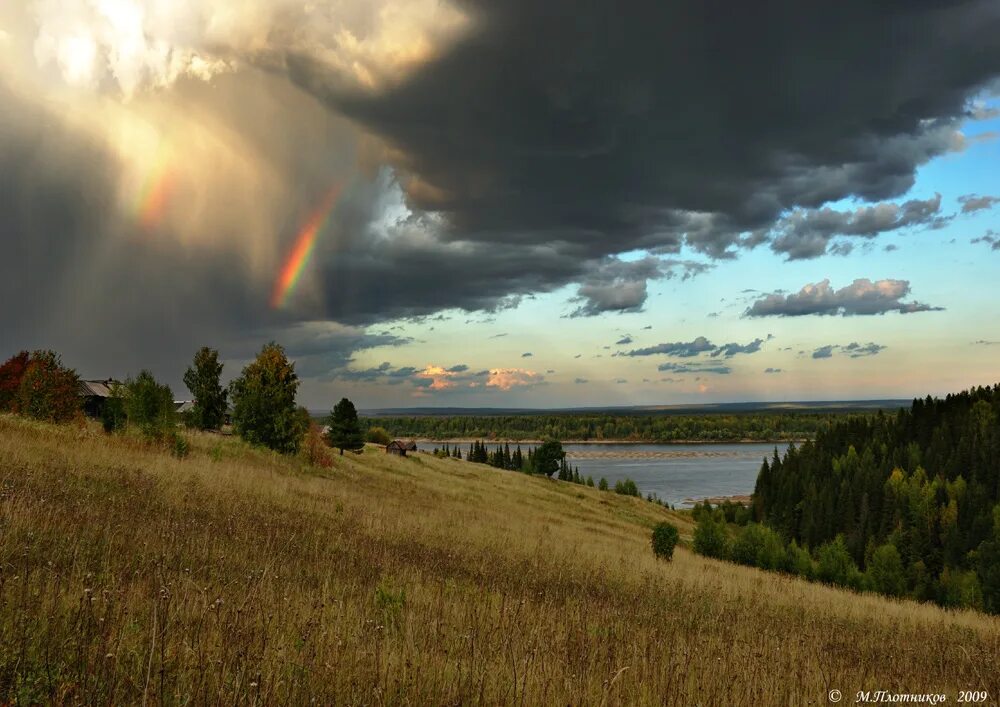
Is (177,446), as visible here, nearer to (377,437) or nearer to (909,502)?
(377,437)

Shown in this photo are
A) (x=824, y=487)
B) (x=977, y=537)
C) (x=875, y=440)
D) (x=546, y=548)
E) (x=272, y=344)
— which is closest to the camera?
(x=546, y=548)

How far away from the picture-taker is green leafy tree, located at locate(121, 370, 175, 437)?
27.7 metres

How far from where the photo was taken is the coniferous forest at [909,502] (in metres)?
95.4

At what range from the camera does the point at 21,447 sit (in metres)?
14.8

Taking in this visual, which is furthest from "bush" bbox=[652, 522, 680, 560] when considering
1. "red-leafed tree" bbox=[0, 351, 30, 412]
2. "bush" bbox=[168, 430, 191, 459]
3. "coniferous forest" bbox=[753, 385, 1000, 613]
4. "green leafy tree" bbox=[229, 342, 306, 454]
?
"coniferous forest" bbox=[753, 385, 1000, 613]

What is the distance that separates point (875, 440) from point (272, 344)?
16232 cm

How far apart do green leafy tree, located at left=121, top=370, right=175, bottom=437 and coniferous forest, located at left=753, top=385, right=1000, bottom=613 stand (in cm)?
8955

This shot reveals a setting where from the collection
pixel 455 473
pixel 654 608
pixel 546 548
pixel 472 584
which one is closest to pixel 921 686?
pixel 654 608

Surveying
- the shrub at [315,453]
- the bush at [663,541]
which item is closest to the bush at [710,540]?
the bush at [663,541]

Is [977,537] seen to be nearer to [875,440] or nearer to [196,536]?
[875,440]

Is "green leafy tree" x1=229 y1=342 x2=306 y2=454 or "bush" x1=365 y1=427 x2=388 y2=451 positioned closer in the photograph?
"green leafy tree" x1=229 y1=342 x2=306 y2=454

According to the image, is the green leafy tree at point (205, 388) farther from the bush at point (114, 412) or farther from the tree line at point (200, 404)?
the bush at point (114, 412)

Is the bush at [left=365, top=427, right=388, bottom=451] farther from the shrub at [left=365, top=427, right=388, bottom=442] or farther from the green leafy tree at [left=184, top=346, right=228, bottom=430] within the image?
the green leafy tree at [left=184, top=346, right=228, bottom=430]

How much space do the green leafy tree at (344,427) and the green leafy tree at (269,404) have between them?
17.3 m
